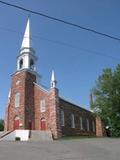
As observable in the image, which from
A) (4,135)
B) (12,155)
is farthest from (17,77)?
(12,155)

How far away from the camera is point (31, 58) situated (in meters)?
51.2

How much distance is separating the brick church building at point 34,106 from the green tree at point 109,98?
5658 mm

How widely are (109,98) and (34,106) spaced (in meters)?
14.1

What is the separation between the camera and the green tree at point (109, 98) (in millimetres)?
46625

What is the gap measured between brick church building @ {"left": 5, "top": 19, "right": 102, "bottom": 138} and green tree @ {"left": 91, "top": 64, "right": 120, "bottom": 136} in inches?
223

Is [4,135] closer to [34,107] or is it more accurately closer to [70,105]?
[34,107]

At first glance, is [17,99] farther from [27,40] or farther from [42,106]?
[27,40]

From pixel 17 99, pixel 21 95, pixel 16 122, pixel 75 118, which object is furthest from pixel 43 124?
pixel 75 118

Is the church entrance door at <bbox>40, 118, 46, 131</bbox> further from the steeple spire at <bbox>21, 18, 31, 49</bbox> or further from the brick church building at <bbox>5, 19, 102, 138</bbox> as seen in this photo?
the steeple spire at <bbox>21, 18, 31, 49</bbox>

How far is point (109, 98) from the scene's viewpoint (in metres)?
47.7

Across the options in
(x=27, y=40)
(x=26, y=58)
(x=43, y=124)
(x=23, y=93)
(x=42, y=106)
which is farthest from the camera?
(x=27, y=40)

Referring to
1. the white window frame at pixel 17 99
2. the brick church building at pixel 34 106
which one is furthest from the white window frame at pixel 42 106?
the white window frame at pixel 17 99

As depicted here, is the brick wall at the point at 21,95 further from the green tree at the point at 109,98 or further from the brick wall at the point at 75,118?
the green tree at the point at 109,98

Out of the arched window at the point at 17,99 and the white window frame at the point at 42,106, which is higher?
the arched window at the point at 17,99
